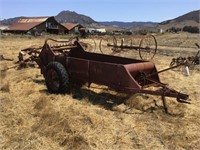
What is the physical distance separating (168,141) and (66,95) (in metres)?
3.49

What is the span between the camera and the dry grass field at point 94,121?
209 inches

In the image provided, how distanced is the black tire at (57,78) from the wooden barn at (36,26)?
158 feet

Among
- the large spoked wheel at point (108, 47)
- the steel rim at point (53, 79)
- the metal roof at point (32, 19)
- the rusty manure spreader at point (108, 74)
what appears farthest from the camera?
the metal roof at point (32, 19)

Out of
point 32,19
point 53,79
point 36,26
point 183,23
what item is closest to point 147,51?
point 53,79

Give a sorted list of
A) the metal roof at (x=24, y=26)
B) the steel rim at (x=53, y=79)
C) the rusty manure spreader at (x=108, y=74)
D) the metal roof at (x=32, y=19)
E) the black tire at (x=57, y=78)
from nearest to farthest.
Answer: the rusty manure spreader at (x=108, y=74) < the black tire at (x=57, y=78) < the steel rim at (x=53, y=79) < the metal roof at (x=24, y=26) < the metal roof at (x=32, y=19)

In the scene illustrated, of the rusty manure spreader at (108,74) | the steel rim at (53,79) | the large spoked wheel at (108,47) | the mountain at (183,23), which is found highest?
the rusty manure spreader at (108,74)

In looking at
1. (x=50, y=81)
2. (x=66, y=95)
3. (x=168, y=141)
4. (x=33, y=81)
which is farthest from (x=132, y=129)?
(x=33, y=81)

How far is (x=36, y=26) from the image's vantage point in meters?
56.9

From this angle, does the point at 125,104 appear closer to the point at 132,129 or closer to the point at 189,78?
the point at 132,129

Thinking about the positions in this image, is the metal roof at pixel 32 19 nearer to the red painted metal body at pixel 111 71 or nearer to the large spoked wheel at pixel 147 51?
the large spoked wheel at pixel 147 51

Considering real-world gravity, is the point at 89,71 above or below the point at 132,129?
above

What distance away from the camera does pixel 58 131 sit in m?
5.65

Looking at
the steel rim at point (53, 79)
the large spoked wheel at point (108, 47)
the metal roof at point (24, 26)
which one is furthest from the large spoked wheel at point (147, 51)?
the metal roof at point (24, 26)

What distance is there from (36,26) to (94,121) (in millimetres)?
52966
